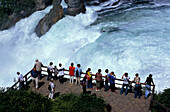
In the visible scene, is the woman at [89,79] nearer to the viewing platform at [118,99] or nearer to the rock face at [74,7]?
the viewing platform at [118,99]

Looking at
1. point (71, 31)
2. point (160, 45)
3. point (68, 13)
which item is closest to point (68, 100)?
point (160, 45)

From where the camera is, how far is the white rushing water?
18281mm

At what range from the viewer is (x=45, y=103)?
11.9 m

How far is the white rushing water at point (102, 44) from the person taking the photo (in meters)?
18.3

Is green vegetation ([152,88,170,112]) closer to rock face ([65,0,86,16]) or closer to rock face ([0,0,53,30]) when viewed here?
rock face ([65,0,86,16])

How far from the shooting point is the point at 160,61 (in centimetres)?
1794

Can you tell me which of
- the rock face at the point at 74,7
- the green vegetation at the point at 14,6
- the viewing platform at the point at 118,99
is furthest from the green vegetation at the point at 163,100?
the green vegetation at the point at 14,6

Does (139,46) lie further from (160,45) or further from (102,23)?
(102,23)

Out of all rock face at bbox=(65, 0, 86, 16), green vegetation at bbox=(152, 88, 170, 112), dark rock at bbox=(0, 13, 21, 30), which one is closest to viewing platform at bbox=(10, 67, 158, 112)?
green vegetation at bbox=(152, 88, 170, 112)

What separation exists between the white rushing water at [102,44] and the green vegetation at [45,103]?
641 cm

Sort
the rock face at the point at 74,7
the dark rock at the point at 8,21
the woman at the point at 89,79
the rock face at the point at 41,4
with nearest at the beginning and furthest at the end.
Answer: the woman at the point at 89,79 → the rock face at the point at 74,7 → the dark rock at the point at 8,21 → the rock face at the point at 41,4

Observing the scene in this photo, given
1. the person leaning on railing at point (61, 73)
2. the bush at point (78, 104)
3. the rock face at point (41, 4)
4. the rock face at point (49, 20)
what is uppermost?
the rock face at point (41, 4)

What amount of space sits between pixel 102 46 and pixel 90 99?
31.4 feet

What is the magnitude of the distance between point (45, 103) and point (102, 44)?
1055cm
